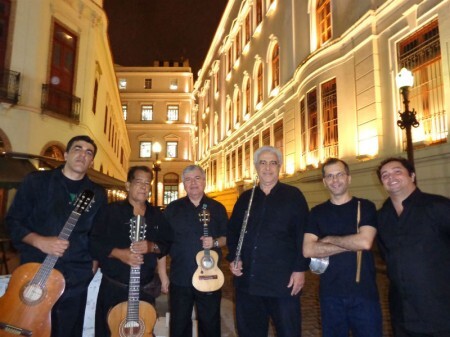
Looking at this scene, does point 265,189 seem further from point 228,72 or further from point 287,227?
point 228,72

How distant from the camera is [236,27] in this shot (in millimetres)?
27000

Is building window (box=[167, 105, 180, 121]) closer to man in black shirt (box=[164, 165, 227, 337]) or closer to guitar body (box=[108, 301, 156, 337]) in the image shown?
man in black shirt (box=[164, 165, 227, 337])

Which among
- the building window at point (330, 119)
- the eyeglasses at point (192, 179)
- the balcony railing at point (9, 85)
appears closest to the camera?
the eyeglasses at point (192, 179)

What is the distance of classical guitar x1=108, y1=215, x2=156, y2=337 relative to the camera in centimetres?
318

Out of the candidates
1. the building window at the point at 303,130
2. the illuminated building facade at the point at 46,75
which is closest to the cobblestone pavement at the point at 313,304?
the illuminated building facade at the point at 46,75

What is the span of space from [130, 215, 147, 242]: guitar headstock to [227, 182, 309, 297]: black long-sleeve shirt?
1.04 m

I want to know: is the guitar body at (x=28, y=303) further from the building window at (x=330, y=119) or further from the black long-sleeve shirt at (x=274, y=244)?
the building window at (x=330, y=119)

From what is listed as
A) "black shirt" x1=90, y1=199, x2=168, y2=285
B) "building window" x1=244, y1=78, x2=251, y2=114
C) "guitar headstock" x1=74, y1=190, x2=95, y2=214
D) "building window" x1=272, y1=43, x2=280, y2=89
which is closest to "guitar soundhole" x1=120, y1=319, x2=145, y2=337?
"black shirt" x1=90, y1=199, x2=168, y2=285

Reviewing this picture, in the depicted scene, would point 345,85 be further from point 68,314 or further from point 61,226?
point 68,314

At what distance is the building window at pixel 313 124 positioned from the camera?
13.8 meters

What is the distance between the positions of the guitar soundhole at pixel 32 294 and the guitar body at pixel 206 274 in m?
1.45

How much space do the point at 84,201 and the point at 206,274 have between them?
4.87 ft

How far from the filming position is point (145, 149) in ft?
157

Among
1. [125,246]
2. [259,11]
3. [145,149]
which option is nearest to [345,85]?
[125,246]
